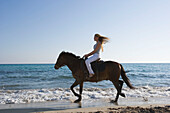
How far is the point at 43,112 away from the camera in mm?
5078

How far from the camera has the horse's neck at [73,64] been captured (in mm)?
6636

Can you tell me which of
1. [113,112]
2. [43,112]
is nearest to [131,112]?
[113,112]

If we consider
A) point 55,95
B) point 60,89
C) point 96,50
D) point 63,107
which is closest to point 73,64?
point 96,50

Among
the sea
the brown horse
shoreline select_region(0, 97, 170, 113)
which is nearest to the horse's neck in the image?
the brown horse

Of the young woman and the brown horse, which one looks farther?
the brown horse

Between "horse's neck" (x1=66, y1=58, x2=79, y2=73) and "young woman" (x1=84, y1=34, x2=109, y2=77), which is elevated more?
"young woman" (x1=84, y1=34, x2=109, y2=77)

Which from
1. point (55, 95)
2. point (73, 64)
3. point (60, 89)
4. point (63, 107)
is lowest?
point (60, 89)

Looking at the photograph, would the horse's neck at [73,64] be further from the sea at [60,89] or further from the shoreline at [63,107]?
the sea at [60,89]

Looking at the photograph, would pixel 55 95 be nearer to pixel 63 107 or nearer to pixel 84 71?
pixel 63 107

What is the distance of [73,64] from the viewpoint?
22.0 feet

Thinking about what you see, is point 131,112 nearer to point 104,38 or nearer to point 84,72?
point 84,72

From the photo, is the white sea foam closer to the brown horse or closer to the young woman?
the brown horse

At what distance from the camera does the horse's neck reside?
664cm

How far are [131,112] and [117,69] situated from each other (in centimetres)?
224
